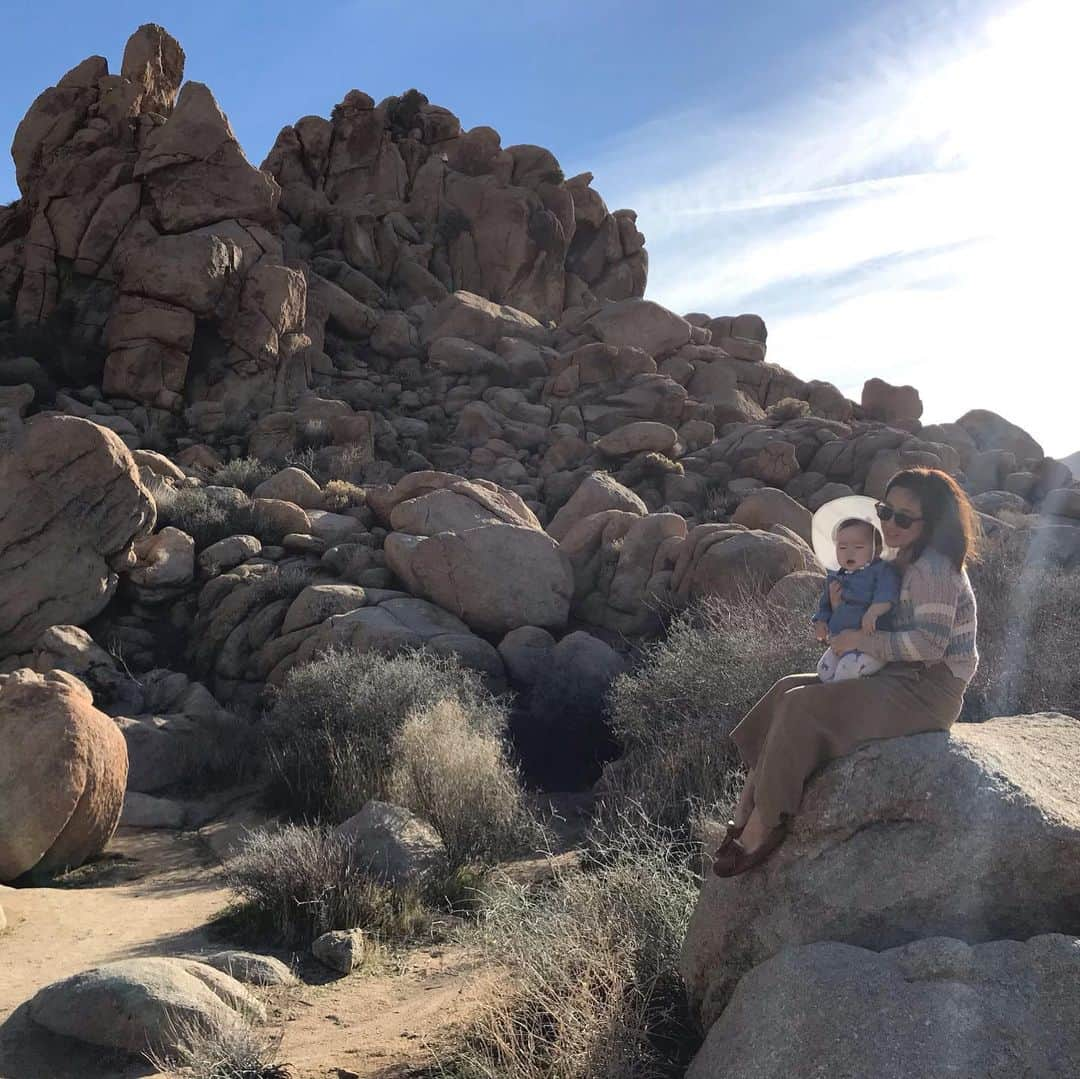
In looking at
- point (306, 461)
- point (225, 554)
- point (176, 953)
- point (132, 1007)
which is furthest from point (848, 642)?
point (306, 461)

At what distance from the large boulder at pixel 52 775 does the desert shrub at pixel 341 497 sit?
10547 millimetres

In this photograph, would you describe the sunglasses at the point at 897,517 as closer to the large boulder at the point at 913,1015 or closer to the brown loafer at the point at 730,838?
the brown loafer at the point at 730,838

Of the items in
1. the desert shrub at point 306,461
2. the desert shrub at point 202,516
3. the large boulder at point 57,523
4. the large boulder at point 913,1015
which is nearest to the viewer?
the large boulder at point 913,1015

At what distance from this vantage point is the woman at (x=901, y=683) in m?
4.03

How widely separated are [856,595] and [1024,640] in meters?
7.02

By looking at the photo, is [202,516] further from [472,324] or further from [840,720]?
[472,324]

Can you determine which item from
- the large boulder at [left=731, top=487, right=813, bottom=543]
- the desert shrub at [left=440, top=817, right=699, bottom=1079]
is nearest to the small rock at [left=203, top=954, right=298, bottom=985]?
the desert shrub at [left=440, top=817, right=699, bottom=1079]

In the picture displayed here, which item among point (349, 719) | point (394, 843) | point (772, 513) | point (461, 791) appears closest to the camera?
point (394, 843)

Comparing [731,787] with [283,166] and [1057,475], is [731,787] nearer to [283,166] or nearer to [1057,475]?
[1057,475]

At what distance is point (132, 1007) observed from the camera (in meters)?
5.13

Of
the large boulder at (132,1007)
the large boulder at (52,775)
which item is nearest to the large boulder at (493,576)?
the large boulder at (52,775)

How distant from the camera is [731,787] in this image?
8.10 m

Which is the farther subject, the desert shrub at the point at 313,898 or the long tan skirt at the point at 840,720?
the desert shrub at the point at 313,898

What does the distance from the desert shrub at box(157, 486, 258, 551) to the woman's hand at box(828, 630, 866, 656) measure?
47.9ft
